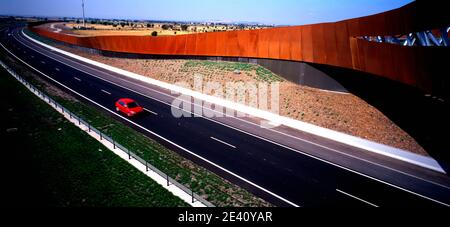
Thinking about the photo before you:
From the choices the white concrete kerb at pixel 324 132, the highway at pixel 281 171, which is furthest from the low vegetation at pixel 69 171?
the white concrete kerb at pixel 324 132

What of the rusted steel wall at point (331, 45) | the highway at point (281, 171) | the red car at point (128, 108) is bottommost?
the highway at point (281, 171)

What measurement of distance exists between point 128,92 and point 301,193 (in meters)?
24.1

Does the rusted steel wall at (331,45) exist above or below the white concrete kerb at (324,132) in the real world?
above

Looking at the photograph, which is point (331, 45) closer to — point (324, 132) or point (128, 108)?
point (324, 132)

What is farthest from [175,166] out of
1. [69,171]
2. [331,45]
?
[331,45]

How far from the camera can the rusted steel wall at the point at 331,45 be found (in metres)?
11.9

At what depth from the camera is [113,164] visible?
48.4 feet

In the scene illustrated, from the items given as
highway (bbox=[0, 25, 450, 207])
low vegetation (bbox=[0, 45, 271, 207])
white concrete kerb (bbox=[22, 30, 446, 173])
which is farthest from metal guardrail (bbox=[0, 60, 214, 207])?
white concrete kerb (bbox=[22, 30, 446, 173])

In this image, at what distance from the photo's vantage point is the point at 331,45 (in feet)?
75.7

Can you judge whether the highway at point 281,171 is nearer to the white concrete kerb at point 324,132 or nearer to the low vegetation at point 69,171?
the white concrete kerb at point 324,132

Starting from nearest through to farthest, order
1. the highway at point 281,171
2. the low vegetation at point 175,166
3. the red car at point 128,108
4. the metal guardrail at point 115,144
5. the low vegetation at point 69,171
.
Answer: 1. the low vegetation at point 69,171
2. the metal guardrail at point 115,144
3. the low vegetation at point 175,166
4. the highway at point 281,171
5. the red car at point 128,108

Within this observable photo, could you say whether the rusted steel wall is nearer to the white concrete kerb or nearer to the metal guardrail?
the white concrete kerb

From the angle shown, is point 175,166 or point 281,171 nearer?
point 175,166

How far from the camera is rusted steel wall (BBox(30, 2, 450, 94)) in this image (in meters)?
11.9
